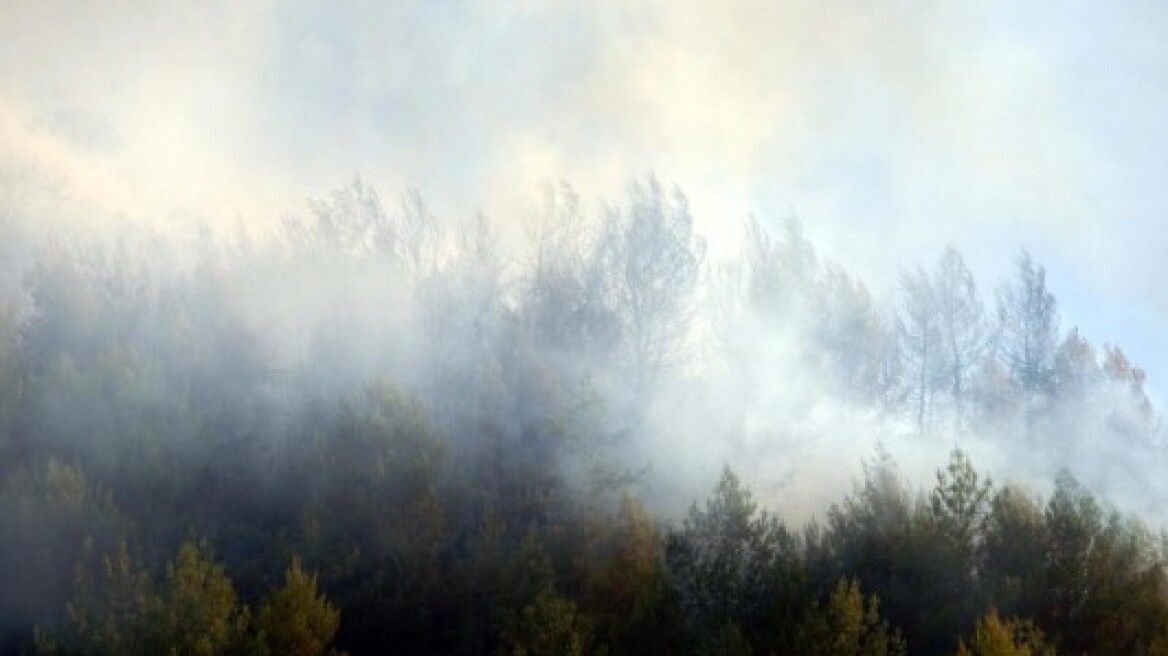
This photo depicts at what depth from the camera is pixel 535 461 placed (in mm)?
30688

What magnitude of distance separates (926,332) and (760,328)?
9530mm

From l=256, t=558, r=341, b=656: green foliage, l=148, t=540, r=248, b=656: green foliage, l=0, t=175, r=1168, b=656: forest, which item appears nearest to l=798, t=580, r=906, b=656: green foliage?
l=0, t=175, r=1168, b=656: forest

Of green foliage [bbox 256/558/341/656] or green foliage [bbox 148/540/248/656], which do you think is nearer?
green foliage [bbox 148/540/248/656]

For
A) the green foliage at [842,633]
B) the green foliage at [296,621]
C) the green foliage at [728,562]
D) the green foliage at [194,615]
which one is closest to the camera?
the green foliage at [194,615]

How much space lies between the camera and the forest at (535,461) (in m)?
22.4

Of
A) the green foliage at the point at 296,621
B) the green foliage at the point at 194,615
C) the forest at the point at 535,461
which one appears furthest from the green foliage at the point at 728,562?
the green foliage at the point at 194,615

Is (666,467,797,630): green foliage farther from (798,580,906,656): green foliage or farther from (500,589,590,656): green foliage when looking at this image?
(500,589,590,656): green foliage

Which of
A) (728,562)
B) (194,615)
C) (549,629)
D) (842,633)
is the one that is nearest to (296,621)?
(194,615)

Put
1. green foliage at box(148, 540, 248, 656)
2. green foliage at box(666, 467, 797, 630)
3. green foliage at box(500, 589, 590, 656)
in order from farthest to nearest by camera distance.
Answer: green foliage at box(666, 467, 797, 630)
green foliage at box(500, 589, 590, 656)
green foliage at box(148, 540, 248, 656)

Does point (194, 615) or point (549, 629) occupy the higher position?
point (194, 615)

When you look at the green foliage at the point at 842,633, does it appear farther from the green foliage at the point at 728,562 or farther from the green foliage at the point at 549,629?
the green foliage at the point at 549,629

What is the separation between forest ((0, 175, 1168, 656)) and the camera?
A: 22.4 m

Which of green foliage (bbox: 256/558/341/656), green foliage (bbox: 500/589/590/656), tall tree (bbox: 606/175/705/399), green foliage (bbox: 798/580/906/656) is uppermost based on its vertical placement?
tall tree (bbox: 606/175/705/399)

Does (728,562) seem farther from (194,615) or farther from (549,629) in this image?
(194,615)
